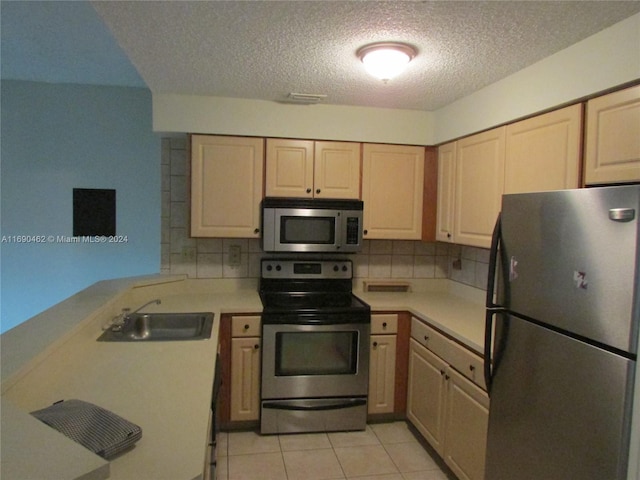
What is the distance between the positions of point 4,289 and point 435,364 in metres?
3.58

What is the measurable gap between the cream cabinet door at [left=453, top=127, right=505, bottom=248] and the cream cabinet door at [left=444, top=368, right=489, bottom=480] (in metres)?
0.81

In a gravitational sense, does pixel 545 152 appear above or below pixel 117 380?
above

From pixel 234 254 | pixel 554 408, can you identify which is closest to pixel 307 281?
pixel 234 254

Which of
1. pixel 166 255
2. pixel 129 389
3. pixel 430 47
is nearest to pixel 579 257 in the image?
pixel 430 47

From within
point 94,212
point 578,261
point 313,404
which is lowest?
point 313,404

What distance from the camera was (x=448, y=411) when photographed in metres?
2.19

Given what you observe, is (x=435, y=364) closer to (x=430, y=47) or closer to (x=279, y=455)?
(x=279, y=455)

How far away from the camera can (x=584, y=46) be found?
1.67 meters

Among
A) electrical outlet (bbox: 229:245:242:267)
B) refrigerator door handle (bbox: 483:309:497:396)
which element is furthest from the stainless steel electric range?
refrigerator door handle (bbox: 483:309:497:396)

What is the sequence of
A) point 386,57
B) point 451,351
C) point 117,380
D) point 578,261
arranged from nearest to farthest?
point 578,261 → point 117,380 → point 386,57 → point 451,351

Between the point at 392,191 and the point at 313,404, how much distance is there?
1.59m

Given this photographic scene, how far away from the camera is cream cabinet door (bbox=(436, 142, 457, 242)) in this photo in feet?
8.98

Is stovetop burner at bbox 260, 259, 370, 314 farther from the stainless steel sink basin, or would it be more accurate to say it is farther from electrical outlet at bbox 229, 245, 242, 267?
the stainless steel sink basin

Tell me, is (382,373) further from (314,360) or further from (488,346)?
(488,346)
